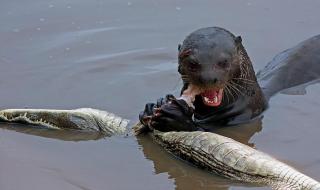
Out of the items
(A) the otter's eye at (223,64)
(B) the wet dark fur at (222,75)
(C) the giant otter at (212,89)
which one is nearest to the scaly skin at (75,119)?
(C) the giant otter at (212,89)

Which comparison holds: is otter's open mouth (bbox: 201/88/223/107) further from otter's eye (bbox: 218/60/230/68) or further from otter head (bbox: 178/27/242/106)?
otter's eye (bbox: 218/60/230/68)

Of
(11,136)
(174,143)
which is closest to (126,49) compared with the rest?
(11,136)

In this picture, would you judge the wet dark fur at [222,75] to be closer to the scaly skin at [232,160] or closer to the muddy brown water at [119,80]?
the muddy brown water at [119,80]

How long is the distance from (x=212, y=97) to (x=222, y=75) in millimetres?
221

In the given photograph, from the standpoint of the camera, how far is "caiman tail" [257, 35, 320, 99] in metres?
5.91

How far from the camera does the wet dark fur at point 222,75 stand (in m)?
4.80

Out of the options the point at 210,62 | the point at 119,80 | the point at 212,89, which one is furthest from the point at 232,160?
the point at 119,80

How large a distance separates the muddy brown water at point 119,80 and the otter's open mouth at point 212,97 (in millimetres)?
303

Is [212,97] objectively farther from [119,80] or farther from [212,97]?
[119,80]

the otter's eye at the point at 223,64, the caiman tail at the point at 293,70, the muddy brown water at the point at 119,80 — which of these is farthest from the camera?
the caiman tail at the point at 293,70

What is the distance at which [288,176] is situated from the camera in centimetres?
388

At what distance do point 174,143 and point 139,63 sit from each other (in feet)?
6.81

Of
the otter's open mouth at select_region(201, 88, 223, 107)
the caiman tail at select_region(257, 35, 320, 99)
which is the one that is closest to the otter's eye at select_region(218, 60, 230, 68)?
the otter's open mouth at select_region(201, 88, 223, 107)

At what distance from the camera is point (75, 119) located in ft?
16.6
